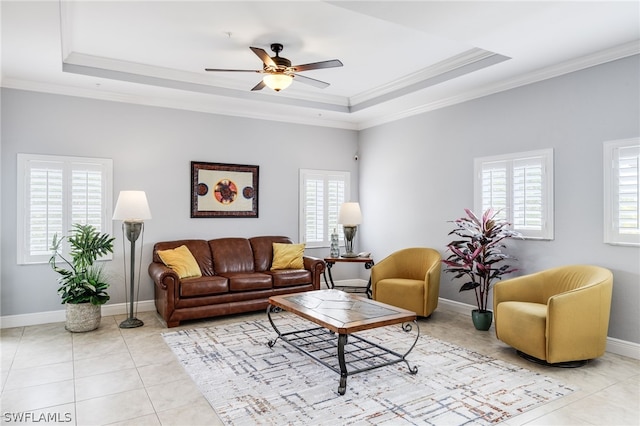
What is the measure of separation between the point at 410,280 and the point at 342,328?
7.95ft

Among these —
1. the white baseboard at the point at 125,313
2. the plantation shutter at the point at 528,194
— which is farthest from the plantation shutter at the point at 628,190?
the white baseboard at the point at 125,313

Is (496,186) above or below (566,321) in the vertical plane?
above

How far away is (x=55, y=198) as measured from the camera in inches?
194

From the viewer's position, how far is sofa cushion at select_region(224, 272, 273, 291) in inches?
200

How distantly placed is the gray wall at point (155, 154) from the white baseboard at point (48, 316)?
6 cm

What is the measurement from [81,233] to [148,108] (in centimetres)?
186

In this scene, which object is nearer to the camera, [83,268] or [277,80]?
[277,80]

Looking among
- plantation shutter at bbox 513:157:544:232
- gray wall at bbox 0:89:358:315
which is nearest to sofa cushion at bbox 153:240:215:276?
gray wall at bbox 0:89:358:315

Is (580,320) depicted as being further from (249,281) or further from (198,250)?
(198,250)

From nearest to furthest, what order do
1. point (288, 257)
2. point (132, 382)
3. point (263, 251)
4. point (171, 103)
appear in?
point (132, 382), point (171, 103), point (288, 257), point (263, 251)

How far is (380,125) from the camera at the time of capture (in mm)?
6785

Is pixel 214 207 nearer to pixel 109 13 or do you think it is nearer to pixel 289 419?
pixel 109 13

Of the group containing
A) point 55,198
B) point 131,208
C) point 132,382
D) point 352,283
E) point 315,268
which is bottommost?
point 132,382

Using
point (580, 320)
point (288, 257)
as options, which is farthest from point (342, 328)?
point (288, 257)
